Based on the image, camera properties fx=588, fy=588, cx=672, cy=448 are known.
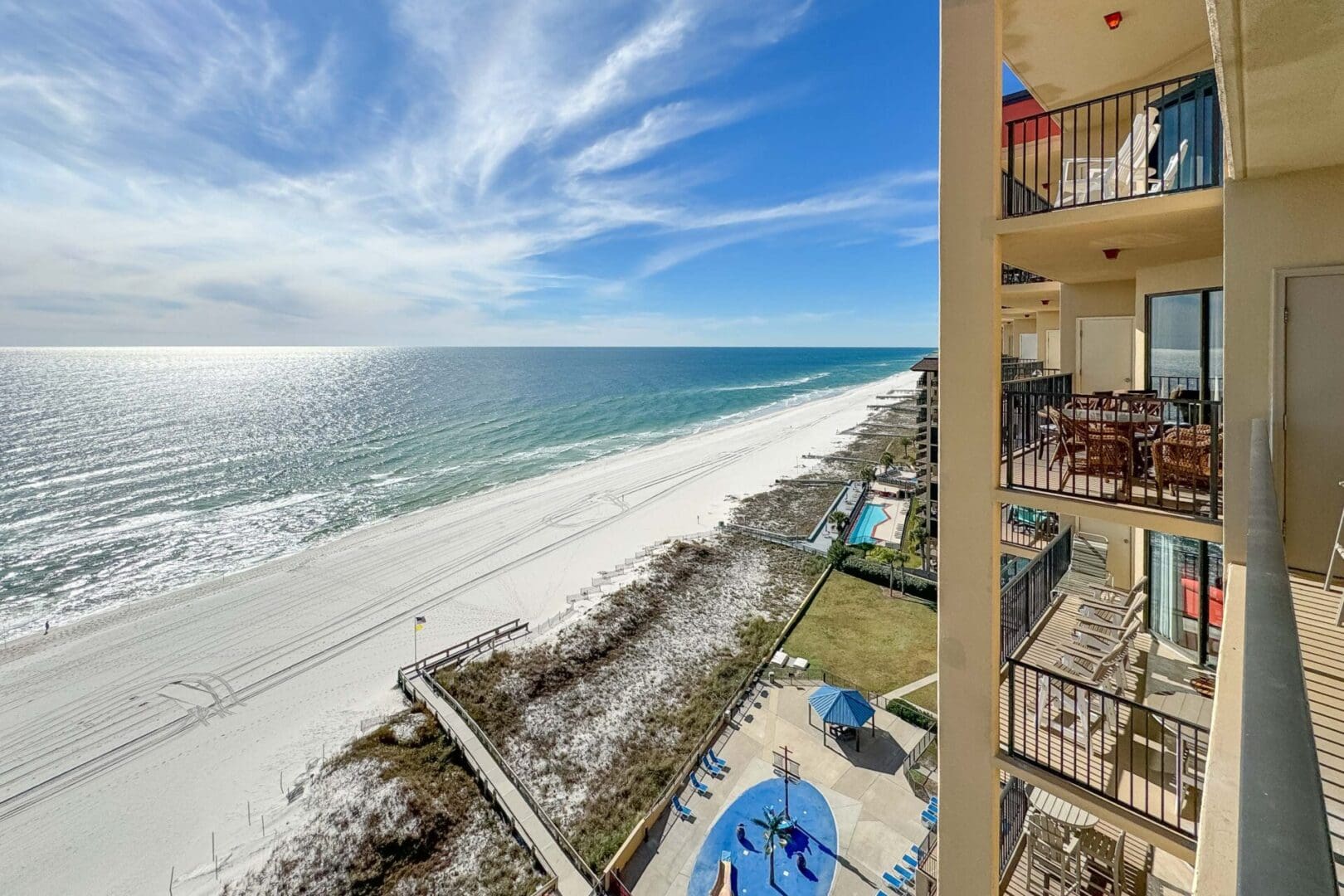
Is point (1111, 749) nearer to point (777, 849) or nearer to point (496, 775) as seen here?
point (777, 849)

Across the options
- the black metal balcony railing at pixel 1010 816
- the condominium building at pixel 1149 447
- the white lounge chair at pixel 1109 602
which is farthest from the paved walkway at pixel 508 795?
the white lounge chair at pixel 1109 602

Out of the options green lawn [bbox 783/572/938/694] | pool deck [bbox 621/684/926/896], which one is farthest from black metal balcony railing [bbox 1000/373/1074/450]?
green lawn [bbox 783/572/938/694]

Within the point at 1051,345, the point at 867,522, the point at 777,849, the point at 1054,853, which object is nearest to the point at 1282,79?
the point at 1054,853

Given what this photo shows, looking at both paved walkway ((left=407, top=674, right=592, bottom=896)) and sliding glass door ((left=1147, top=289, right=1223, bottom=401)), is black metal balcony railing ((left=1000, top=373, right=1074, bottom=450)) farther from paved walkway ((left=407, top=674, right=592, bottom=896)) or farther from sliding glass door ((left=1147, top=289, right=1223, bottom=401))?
paved walkway ((left=407, top=674, right=592, bottom=896))

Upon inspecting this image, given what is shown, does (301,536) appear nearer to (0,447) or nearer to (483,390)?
(0,447)

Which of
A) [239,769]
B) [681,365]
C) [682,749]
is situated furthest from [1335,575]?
[681,365]

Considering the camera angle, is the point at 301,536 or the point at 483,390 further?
the point at 483,390
